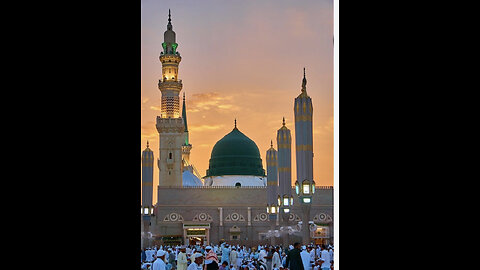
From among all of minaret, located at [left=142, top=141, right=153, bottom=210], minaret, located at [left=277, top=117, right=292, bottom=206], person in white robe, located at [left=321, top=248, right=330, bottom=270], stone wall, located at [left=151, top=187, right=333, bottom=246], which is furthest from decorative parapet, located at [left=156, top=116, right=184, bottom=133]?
person in white robe, located at [left=321, top=248, right=330, bottom=270]

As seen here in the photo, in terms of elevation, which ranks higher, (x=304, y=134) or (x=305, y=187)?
(x=304, y=134)

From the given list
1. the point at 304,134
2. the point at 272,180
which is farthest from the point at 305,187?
the point at 272,180

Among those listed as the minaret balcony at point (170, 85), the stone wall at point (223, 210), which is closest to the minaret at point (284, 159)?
the stone wall at point (223, 210)

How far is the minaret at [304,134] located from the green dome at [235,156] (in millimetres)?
15673

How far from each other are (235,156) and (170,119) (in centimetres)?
387

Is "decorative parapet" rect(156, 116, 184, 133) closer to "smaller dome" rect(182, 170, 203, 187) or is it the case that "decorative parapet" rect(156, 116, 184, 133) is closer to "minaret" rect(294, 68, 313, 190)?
"smaller dome" rect(182, 170, 203, 187)

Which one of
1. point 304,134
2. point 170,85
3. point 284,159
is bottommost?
point 284,159

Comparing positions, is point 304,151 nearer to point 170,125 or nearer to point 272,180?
point 272,180

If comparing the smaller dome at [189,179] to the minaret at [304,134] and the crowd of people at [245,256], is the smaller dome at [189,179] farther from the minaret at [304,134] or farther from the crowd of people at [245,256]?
the crowd of people at [245,256]

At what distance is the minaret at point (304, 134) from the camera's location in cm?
1531

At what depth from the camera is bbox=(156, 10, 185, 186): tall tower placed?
29.8 metres

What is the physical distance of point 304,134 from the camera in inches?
611
